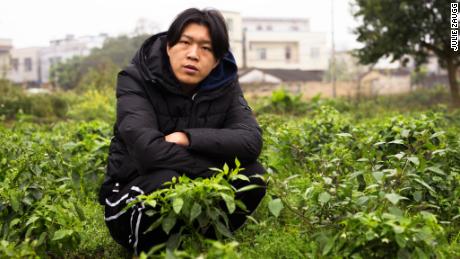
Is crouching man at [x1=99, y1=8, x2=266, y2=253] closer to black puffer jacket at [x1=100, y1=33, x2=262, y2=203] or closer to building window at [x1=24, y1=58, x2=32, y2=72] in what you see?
black puffer jacket at [x1=100, y1=33, x2=262, y2=203]

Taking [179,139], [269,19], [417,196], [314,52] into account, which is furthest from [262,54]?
[179,139]

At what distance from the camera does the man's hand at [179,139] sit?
291 cm

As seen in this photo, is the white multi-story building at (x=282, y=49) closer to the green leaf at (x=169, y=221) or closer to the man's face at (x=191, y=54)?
the man's face at (x=191, y=54)

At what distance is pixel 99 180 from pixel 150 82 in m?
1.70

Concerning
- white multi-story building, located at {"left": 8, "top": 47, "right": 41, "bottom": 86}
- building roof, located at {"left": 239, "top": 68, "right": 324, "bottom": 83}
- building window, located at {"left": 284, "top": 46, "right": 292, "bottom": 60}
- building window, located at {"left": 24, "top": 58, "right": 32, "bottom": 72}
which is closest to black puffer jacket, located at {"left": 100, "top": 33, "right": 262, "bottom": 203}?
building roof, located at {"left": 239, "top": 68, "right": 324, "bottom": 83}

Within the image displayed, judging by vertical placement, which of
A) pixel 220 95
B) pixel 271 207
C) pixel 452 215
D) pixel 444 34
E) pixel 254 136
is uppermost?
pixel 444 34

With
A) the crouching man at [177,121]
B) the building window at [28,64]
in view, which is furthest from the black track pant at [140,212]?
the building window at [28,64]

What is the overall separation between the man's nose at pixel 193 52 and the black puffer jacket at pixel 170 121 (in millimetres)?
131

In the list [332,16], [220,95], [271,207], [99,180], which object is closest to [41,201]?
[220,95]

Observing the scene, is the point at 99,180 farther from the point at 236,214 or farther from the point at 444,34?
the point at 444,34

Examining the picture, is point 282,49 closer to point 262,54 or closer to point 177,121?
point 262,54

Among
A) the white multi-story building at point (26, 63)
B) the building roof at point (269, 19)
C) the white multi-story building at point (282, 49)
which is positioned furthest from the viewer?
the building roof at point (269, 19)

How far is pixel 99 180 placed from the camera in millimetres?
4535

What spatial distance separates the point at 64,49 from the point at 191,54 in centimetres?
6146
